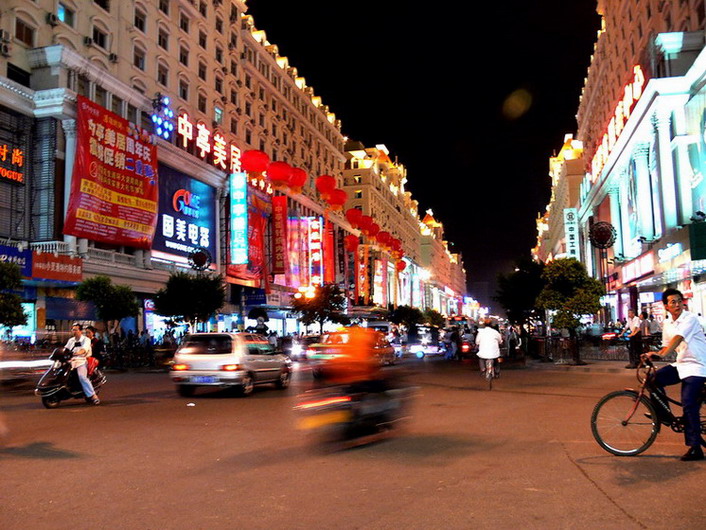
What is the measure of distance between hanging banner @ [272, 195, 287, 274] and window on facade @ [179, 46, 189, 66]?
40.6ft

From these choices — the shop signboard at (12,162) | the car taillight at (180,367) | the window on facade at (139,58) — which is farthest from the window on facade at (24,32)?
the car taillight at (180,367)

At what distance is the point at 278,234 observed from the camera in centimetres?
4938

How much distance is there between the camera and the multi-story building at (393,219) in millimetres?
94750

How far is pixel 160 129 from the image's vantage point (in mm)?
37906

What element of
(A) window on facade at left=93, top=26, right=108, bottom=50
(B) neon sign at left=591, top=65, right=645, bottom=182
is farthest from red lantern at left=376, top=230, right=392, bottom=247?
(A) window on facade at left=93, top=26, right=108, bottom=50

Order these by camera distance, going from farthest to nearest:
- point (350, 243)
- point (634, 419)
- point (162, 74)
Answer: point (350, 243) → point (162, 74) → point (634, 419)

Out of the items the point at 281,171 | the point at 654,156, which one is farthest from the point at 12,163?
the point at 654,156

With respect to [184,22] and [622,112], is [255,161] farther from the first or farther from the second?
[622,112]

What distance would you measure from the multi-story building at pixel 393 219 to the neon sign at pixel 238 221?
3908 cm

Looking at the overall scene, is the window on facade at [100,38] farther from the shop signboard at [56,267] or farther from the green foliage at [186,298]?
the green foliage at [186,298]

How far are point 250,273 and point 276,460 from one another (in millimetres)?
41103

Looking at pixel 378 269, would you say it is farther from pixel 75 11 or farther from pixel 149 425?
pixel 149 425

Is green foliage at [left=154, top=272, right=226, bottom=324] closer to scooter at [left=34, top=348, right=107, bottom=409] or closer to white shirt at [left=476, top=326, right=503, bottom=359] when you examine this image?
scooter at [left=34, top=348, right=107, bottom=409]

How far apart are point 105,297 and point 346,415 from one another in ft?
72.4
